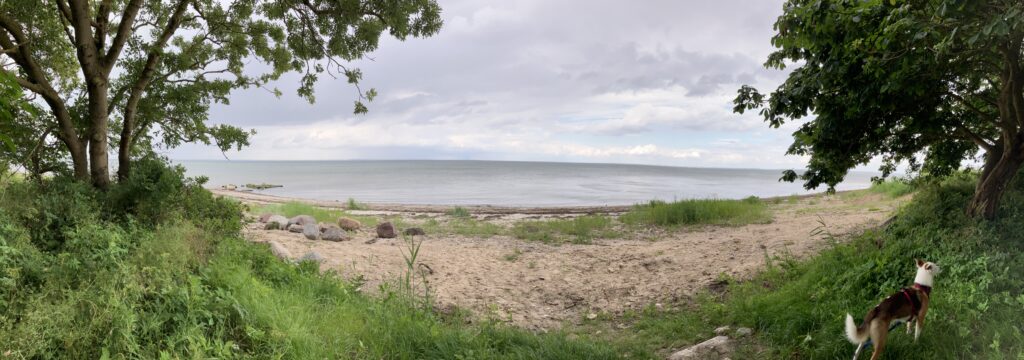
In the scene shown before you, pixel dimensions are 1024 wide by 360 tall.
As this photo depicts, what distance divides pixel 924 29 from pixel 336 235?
33.5ft

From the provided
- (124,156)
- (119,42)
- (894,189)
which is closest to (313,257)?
(124,156)

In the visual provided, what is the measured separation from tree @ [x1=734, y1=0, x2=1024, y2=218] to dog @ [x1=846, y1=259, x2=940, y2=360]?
72.6 inches

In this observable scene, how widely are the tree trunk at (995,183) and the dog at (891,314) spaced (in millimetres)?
3471

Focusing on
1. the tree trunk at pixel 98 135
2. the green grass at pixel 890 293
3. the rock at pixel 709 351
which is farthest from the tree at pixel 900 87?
the tree trunk at pixel 98 135

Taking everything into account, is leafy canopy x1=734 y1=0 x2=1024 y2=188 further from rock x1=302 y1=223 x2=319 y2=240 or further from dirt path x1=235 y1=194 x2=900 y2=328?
rock x1=302 y1=223 x2=319 y2=240

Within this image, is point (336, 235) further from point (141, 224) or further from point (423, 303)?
point (423, 303)

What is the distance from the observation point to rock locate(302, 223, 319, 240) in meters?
10.6

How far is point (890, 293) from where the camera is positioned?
4875mm

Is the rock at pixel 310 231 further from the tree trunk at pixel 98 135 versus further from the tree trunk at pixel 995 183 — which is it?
the tree trunk at pixel 995 183

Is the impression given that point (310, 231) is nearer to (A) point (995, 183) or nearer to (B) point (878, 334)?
(B) point (878, 334)

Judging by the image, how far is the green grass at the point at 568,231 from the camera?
41.5ft

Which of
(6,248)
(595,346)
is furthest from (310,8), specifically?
(595,346)

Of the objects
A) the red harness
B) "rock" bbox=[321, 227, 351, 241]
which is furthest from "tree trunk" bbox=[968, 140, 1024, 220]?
"rock" bbox=[321, 227, 351, 241]

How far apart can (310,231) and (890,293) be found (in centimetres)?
985
